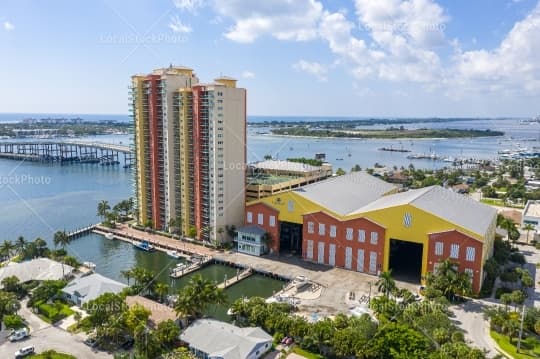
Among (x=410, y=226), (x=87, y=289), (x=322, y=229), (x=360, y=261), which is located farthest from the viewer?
(x=322, y=229)

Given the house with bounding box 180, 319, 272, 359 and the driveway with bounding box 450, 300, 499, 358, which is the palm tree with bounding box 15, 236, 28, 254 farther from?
the driveway with bounding box 450, 300, 499, 358

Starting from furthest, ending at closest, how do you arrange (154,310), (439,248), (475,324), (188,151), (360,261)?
(188,151), (360,261), (439,248), (475,324), (154,310)

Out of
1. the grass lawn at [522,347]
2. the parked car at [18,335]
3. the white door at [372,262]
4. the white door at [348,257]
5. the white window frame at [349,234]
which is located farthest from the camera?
the white door at [348,257]

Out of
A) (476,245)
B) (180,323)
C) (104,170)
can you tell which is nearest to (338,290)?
(476,245)

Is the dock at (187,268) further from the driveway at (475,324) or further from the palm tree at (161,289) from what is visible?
the driveway at (475,324)

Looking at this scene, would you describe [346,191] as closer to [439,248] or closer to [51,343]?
[439,248]

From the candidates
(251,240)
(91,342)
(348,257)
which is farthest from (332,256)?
(91,342)

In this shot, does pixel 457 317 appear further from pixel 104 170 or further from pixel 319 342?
pixel 104 170

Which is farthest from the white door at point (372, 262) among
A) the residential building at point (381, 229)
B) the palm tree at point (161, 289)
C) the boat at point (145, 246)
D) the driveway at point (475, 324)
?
the boat at point (145, 246)
